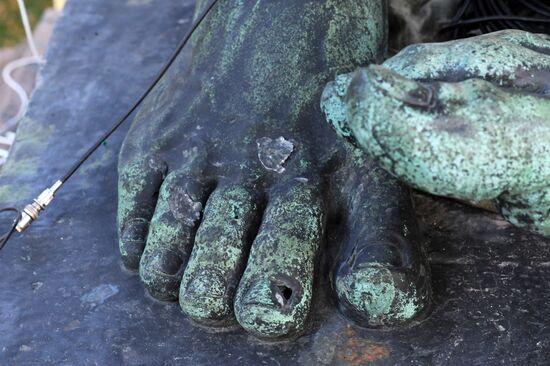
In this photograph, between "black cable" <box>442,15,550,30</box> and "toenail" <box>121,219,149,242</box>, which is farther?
"black cable" <box>442,15,550,30</box>

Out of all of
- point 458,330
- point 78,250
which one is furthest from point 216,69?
point 458,330

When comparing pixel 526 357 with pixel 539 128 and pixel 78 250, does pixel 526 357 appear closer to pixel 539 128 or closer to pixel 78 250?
pixel 539 128

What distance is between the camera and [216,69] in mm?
987

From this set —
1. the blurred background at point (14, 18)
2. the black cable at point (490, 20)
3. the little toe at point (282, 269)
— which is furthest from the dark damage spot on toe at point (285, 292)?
the blurred background at point (14, 18)

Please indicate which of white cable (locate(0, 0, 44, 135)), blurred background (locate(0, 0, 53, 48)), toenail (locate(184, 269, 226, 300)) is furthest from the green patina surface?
blurred background (locate(0, 0, 53, 48))

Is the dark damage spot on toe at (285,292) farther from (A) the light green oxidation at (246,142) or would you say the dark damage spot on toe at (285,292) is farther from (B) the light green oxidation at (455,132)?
(B) the light green oxidation at (455,132)

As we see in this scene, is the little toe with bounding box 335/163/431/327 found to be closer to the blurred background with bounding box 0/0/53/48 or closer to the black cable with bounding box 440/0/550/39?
the black cable with bounding box 440/0/550/39

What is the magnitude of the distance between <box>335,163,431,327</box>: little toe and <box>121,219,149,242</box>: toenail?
213 mm

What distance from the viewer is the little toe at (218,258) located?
810 mm

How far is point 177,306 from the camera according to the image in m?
0.88

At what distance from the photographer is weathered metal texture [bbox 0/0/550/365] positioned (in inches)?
32.3

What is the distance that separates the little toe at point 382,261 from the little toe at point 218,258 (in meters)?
0.10

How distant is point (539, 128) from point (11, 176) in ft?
2.42

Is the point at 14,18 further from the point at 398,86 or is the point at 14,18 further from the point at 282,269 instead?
the point at 398,86
